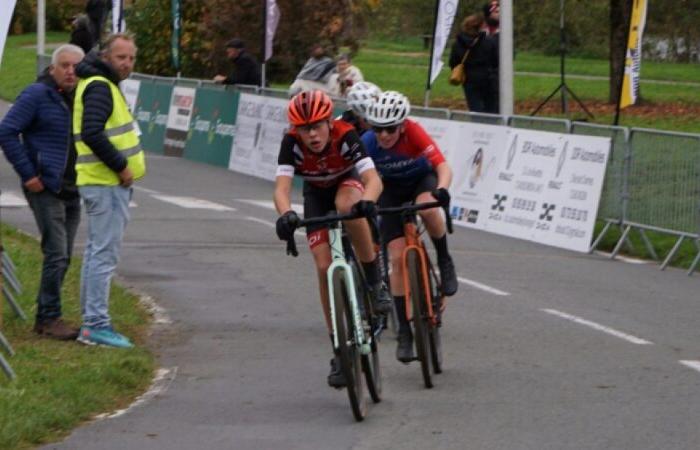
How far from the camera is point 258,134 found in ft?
84.9

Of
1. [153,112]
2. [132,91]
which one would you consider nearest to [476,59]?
[153,112]

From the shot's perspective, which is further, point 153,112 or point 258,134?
point 153,112

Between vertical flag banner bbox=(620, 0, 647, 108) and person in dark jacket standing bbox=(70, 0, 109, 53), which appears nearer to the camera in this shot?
person in dark jacket standing bbox=(70, 0, 109, 53)

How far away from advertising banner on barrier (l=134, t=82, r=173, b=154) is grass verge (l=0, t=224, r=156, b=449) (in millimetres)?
17380

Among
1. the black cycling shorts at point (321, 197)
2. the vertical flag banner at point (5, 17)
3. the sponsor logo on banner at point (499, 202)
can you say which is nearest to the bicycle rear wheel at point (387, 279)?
the black cycling shorts at point (321, 197)

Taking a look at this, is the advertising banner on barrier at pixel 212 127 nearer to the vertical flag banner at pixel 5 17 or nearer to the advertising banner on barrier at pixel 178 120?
the advertising banner on barrier at pixel 178 120

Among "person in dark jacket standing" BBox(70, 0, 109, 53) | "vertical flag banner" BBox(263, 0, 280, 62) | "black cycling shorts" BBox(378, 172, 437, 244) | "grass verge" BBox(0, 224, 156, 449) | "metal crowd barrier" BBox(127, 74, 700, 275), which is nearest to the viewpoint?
"grass verge" BBox(0, 224, 156, 449)

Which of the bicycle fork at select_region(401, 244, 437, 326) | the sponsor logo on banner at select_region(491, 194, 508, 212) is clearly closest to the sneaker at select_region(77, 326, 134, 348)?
the bicycle fork at select_region(401, 244, 437, 326)

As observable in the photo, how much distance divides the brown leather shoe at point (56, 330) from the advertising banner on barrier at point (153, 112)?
18.8m

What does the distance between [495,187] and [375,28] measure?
1786 inches

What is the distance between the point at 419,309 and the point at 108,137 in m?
2.38

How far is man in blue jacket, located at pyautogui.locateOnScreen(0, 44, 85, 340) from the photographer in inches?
425

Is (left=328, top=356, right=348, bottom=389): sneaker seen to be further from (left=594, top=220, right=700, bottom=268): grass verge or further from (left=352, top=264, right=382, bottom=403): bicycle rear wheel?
(left=594, top=220, right=700, bottom=268): grass verge

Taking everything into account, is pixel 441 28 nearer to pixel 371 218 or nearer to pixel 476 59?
pixel 476 59
